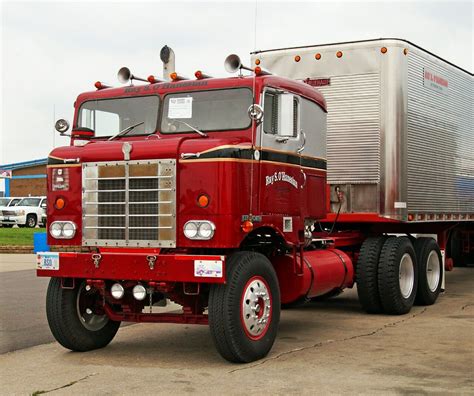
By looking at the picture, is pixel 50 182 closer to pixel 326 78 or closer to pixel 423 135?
pixel 326 78

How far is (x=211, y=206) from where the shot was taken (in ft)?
26.6

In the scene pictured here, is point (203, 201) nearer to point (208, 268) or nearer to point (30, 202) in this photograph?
point (208, 268)

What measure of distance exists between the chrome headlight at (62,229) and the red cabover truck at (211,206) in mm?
15

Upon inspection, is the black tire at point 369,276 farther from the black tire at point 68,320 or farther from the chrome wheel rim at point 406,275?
the black tire at point 68,320

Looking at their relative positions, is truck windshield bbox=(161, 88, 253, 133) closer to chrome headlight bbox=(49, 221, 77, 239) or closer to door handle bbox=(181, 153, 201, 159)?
door handle bbox=(181, 153, 201, 159)

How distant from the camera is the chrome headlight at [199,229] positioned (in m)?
8.06

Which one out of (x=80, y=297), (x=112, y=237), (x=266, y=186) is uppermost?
(x=266, y=186)

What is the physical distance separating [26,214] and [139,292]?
3338 cm

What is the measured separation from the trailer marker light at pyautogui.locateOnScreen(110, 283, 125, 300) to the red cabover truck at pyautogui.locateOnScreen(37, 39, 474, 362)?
0.01 m

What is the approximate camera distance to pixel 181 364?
8195mm

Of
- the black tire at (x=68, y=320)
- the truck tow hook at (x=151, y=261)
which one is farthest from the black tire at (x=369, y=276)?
the truck tow hook at (x=151, y=261)

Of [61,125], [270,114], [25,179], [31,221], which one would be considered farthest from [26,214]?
[270,114]

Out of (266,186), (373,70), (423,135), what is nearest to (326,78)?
(373,70)

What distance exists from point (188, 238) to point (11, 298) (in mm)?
6339
